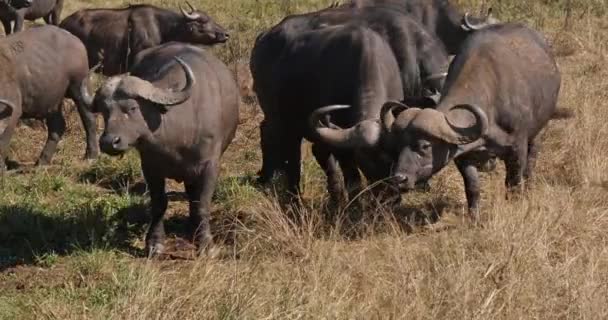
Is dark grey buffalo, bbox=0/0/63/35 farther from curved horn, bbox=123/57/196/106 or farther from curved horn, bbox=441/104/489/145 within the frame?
curved horn, bbox=441/104/489/145

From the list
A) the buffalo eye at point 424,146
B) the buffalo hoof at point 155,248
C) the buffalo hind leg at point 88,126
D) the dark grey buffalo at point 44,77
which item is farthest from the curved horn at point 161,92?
the buffalo hind leg at point 88,126

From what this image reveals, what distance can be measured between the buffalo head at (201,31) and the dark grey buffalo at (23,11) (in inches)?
97.4

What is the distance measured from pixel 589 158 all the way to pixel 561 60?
5.17 meters

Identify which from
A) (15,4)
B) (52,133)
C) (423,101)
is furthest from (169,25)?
(423,101)

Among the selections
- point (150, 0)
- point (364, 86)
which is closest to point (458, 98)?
point (364, 86)

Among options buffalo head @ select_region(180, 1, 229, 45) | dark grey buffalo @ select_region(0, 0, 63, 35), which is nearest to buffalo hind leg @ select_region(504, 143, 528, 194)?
buffalo head @ select_region(180, 1, 229, 45)

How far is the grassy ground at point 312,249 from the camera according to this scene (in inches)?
226

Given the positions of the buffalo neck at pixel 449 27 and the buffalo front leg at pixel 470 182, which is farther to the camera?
the buffalo neck at pixel 449 27

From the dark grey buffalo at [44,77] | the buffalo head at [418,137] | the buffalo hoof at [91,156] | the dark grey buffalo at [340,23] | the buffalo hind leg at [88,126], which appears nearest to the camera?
the buffalo head at [418,137]

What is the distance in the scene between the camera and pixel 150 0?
1848cm

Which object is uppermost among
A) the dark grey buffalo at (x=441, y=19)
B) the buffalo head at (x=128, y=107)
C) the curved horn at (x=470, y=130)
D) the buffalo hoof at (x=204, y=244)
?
the buffalo head at (x=128, y=107)

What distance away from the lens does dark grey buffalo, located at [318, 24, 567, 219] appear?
24.2 feet

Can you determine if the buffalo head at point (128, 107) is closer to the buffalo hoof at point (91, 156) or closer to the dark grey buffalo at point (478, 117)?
the dark grey buffalo at point (478, 117)

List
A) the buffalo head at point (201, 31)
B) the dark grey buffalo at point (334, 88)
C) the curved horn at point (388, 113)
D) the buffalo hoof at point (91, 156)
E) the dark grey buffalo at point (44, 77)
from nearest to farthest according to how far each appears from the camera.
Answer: the curved horn at point (388, 113) < the dark grey buffalo at point (334, 88) < the dark grey buffalo at point (44, 77) < the buffalo hoof at point (91, 156) < the buffalo head at point (201, 31)
